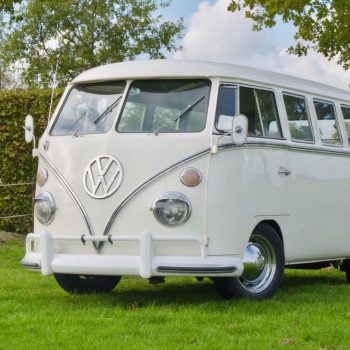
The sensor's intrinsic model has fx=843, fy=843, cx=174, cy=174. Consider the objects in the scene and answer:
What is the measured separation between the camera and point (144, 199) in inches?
308

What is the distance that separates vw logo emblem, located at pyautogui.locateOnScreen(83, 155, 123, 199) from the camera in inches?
313

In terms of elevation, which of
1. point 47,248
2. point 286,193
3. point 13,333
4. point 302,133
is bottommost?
point 13,333

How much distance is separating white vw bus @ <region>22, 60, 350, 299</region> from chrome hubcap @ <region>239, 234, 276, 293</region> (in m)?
0.01

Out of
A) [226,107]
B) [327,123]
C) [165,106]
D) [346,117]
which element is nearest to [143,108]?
[165,106]

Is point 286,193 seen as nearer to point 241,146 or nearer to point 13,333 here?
point 241,146

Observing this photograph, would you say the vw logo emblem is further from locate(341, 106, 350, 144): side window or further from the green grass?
locate(341, 106, 350, 144): side window

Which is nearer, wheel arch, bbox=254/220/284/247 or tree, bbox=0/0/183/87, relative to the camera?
wheel arch, bbox=254/220/284/247

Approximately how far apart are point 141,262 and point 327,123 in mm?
3468

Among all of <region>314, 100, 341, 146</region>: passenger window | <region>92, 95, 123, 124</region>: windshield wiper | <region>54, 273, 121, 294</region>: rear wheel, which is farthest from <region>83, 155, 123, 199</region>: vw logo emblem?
<region>314, 100, 341, 146</region>: passenger window

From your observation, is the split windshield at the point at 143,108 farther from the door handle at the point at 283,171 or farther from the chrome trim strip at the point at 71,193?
the door handle at the point at 283,171

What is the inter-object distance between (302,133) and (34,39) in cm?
2290

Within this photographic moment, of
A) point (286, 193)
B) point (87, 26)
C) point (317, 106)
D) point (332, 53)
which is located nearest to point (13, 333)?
point (286, 193)

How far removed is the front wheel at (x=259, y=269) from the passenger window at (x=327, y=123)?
177 centimetres

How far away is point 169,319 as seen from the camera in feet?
23.7
